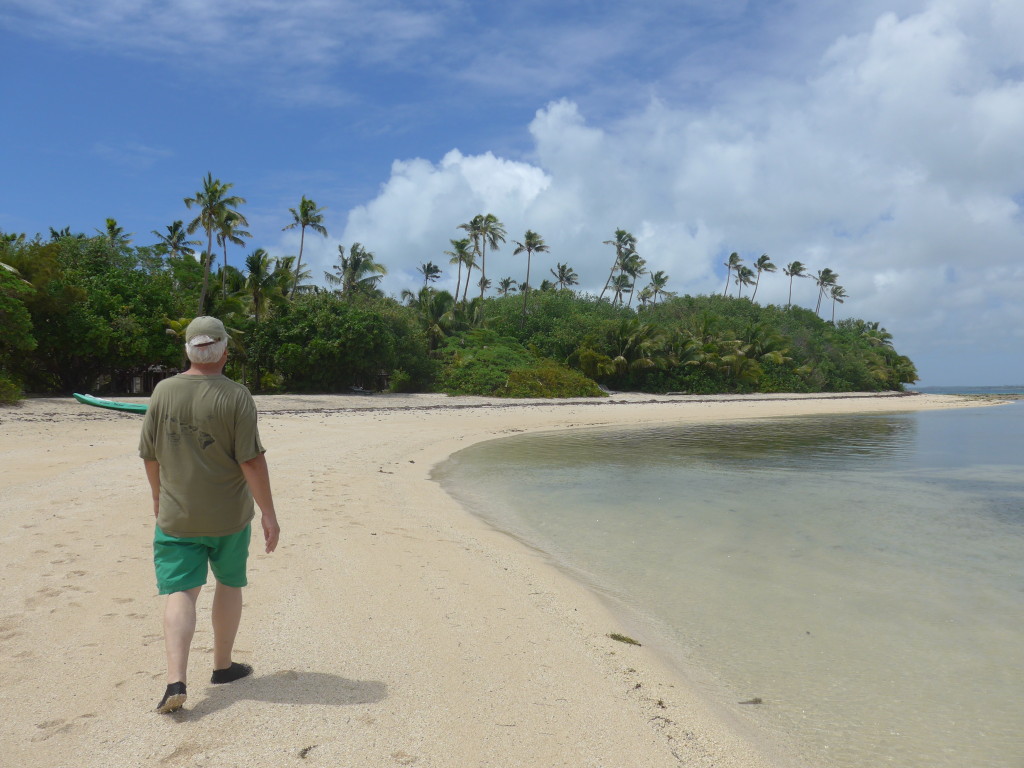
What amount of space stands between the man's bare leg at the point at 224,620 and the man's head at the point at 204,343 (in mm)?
1038

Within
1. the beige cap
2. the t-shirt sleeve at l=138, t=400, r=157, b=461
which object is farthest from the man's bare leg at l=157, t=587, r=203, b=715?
the beige cap

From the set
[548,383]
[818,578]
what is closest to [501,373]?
[548,383]

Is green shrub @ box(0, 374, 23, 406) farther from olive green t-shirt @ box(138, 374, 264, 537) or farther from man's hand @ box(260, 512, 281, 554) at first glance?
man's hand @ box(260, 512, 281, 554)

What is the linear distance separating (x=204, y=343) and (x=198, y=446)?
0.46 metres

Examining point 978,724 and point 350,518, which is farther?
point 350,518

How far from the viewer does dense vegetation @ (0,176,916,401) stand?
24.8m

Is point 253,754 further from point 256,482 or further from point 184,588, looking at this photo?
point 256,482

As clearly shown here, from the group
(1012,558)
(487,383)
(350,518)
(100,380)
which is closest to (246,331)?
(100,380)

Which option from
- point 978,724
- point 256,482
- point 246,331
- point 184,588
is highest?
point 246,331

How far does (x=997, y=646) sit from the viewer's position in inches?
177

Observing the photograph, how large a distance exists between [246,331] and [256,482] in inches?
1322

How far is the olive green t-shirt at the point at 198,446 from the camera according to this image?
9.05 ft

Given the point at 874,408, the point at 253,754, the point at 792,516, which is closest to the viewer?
the point at 253,754

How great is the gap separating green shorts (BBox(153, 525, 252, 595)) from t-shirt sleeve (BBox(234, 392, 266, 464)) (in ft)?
1.35
